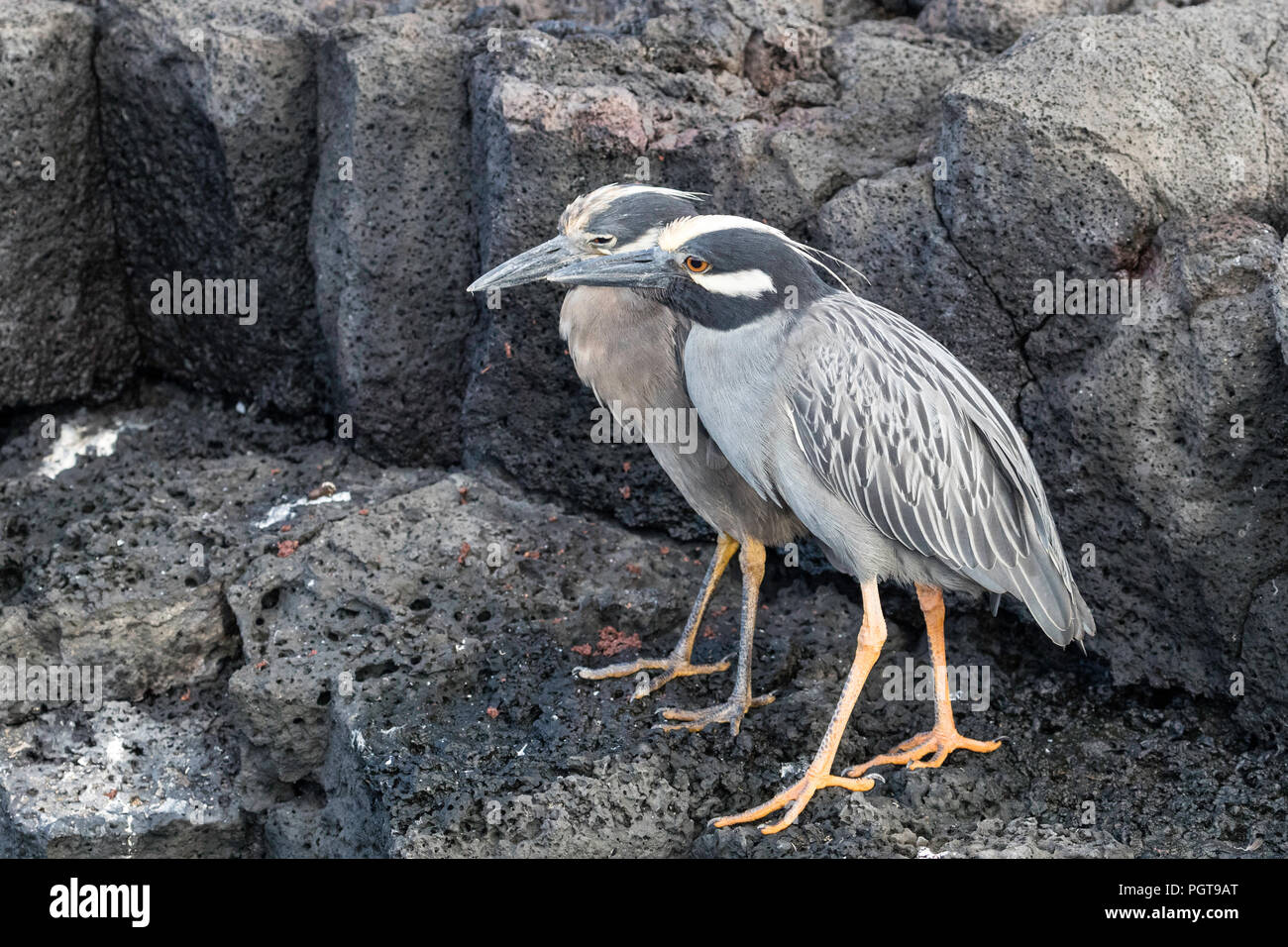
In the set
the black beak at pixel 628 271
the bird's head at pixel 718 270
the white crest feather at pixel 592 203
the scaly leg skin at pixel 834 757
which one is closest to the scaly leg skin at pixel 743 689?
the scaly leg skin at pixel 834 757

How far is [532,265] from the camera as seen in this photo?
14.1 ft

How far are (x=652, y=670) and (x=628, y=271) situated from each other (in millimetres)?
1424

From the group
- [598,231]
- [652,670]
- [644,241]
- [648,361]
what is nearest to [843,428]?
[648,361]

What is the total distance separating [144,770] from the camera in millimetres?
4680

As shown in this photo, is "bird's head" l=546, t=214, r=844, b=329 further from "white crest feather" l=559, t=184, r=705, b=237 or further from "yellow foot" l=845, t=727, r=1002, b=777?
"yellow foot" l=845, t=727, r=1002, b=777

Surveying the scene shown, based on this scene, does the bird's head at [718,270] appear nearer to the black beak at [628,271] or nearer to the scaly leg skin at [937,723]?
the black beak at [628,271]

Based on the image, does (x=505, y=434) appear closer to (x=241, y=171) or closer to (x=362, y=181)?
(x=362, y=181)

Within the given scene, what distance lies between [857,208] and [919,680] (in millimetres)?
1641

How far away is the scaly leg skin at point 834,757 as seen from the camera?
3.98 meters

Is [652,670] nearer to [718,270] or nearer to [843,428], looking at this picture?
[843,428]

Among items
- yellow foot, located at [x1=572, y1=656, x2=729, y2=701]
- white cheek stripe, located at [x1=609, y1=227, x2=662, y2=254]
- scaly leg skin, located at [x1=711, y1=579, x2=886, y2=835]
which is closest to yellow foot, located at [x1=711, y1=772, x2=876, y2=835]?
scaly leg skin, located at [x1=711, y1=579, x2=886, y2=835]

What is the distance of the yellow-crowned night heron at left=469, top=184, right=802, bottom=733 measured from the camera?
4.31 metres

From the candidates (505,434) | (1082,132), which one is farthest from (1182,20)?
(505,434)

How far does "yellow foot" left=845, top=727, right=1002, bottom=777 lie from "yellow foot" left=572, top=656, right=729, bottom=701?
665mm
